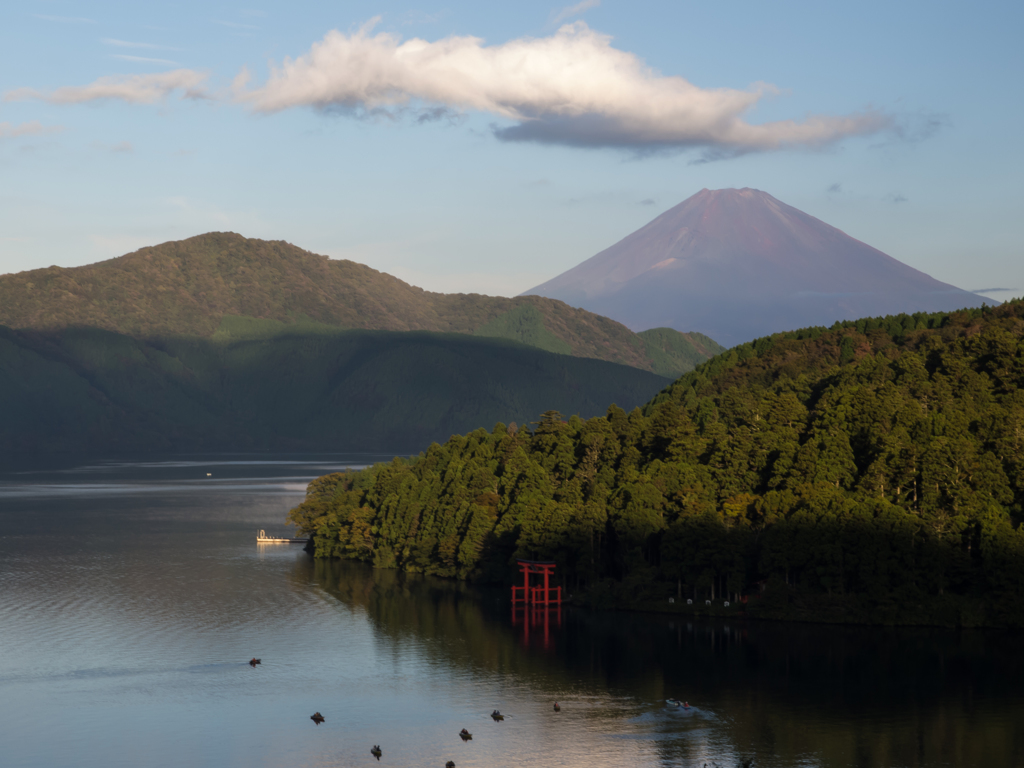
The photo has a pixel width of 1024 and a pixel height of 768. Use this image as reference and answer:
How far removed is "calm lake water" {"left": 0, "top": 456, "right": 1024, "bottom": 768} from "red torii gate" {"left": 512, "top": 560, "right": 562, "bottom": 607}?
263 centimetres

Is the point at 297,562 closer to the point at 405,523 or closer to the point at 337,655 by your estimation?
the point at 405,523

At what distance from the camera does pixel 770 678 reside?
274 ft

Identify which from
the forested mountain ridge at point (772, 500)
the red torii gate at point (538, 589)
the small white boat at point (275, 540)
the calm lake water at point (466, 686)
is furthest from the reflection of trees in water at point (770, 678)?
the small white boat at point (275, 540)

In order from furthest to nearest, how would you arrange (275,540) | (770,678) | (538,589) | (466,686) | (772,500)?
1. (275,540)
2. (538,589)
3. (772,500)
4. (770,678)
5. (466,686)

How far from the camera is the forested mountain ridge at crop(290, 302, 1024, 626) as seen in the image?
97375mm

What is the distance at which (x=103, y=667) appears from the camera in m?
91.1

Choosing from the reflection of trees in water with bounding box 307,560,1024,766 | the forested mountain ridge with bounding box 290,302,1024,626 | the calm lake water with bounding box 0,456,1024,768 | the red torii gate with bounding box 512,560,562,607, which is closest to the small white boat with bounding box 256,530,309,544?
the forested mountain ridge with bounding box 290,302,1024,626

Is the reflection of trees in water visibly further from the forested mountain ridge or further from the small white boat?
the small white boat

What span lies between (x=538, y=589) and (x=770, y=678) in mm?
31205

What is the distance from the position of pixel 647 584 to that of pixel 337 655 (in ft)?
97.2

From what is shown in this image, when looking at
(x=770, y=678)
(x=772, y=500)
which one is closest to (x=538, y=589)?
(x=772, y=500)

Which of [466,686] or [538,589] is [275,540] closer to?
[538,589]

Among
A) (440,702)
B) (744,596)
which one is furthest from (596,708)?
(744,596)

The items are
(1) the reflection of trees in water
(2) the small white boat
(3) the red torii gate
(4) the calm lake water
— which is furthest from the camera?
(2) the small white boat
